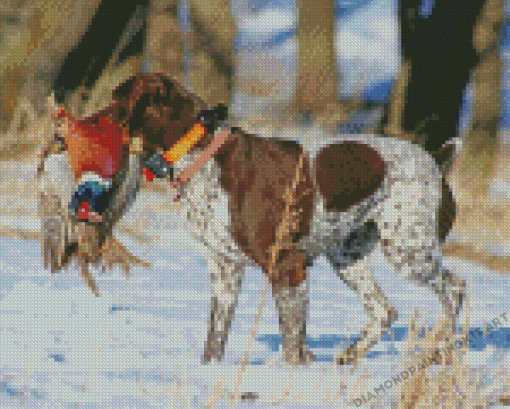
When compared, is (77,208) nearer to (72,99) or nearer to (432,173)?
(432,173)

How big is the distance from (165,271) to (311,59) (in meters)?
3.50

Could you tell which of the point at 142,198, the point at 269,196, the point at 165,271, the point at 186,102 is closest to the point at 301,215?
the point at 269,196

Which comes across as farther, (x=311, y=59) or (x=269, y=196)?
(x=311, y=59)

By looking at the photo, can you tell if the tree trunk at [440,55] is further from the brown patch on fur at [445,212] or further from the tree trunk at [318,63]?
the brown patch on fur at [445,212]

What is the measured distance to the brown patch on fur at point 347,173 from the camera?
10.2 ft

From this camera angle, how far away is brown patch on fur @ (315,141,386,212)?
3.11 meters

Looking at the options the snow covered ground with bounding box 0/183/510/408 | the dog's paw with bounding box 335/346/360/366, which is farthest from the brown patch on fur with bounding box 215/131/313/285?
the dog's paw with bounding box 335/346/360/366

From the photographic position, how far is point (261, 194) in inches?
115

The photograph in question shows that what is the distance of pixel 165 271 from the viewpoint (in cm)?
541

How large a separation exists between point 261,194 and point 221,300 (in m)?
0.50

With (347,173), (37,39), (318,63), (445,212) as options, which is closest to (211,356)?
(347,173)

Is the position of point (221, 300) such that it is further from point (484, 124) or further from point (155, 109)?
point (484, 124)

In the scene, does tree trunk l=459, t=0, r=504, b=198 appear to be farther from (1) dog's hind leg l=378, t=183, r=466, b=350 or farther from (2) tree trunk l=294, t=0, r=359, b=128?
(1) dog's hind leg l=378, t=183, r=466, b=350

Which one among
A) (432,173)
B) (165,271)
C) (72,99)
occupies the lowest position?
(165,271)
